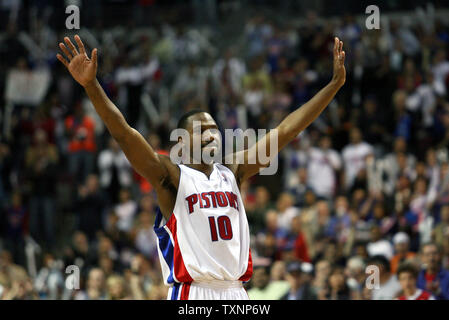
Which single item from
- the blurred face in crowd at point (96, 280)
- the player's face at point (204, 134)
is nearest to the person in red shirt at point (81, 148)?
the blurred face in crowd at point (96, 280)

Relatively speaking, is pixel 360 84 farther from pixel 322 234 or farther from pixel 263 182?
pixel 322 234

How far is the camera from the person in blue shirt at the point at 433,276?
9.75 metres

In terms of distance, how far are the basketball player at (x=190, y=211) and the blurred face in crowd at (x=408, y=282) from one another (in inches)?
152

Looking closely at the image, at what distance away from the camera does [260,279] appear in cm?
1061

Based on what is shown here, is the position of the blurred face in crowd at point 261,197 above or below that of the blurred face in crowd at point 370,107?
below

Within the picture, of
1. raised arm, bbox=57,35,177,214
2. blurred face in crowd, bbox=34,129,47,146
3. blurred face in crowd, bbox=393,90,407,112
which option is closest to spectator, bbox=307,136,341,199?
blurred face in crowd, bbox=393,90,407,112

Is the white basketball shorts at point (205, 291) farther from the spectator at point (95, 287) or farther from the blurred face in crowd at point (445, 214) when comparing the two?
the blurred face in crowd at point (445, 214)

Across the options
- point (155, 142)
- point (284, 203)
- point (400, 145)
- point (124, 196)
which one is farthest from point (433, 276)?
point (155, 142)

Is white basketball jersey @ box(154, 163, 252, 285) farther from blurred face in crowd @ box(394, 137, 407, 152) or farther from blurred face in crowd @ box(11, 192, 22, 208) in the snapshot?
blurred face in crowd @ box(11, 192, 22, 208)

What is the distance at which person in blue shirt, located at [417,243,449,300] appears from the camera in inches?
384

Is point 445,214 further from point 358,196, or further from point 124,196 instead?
point 124,196

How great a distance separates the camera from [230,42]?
19.6 m

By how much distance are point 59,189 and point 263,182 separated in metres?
4.10
